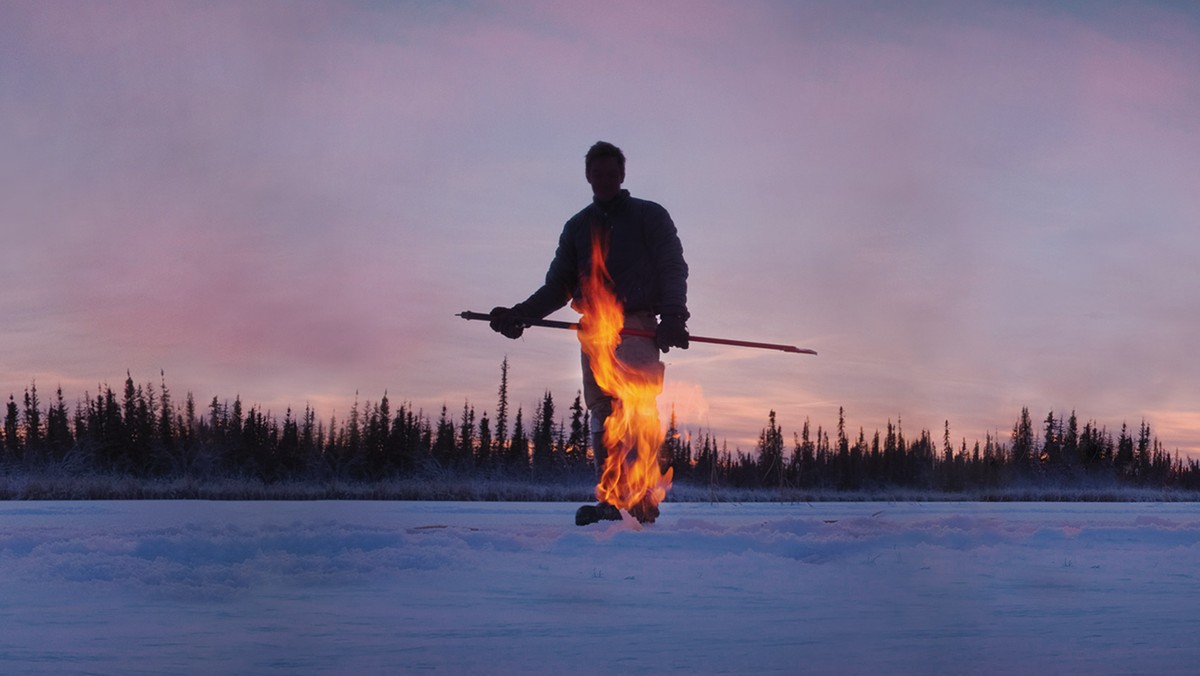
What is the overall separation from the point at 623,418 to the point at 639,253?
93cm

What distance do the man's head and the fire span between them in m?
0.27

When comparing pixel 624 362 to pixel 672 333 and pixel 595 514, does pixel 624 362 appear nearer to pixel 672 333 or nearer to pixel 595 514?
pixel 672 333

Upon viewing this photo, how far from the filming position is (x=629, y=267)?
6.01m

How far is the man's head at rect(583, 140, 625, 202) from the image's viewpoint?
6105mm

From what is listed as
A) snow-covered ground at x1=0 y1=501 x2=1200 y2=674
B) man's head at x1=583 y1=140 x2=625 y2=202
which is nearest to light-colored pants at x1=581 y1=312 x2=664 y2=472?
man's head at x1=583 y1=140 x2=625 y2=202

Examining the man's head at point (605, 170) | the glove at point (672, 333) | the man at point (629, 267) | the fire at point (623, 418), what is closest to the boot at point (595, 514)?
the fire at point (623, 418)

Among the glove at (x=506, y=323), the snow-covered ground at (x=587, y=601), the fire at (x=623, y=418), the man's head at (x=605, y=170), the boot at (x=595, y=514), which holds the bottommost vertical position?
the snow-covered ground at (x=587, y=601)

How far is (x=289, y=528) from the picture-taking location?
4805mm

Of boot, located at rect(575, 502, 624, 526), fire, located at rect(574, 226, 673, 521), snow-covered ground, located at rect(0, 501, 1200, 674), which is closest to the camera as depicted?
snow-covered ground, located at rect(0, 501, 1200, 674)

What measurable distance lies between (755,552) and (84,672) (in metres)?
2.85

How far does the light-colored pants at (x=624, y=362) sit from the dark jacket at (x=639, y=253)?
0.08m

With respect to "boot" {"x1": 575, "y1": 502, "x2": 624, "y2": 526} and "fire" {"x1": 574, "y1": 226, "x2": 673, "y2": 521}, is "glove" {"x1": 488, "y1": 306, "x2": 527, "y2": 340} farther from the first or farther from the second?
"boot" {"x1": 575, "y1": 502, "x2": 624, "y2": 526}

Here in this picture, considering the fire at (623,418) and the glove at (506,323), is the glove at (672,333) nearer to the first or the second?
the fire at (623,418)

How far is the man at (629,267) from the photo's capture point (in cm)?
583
